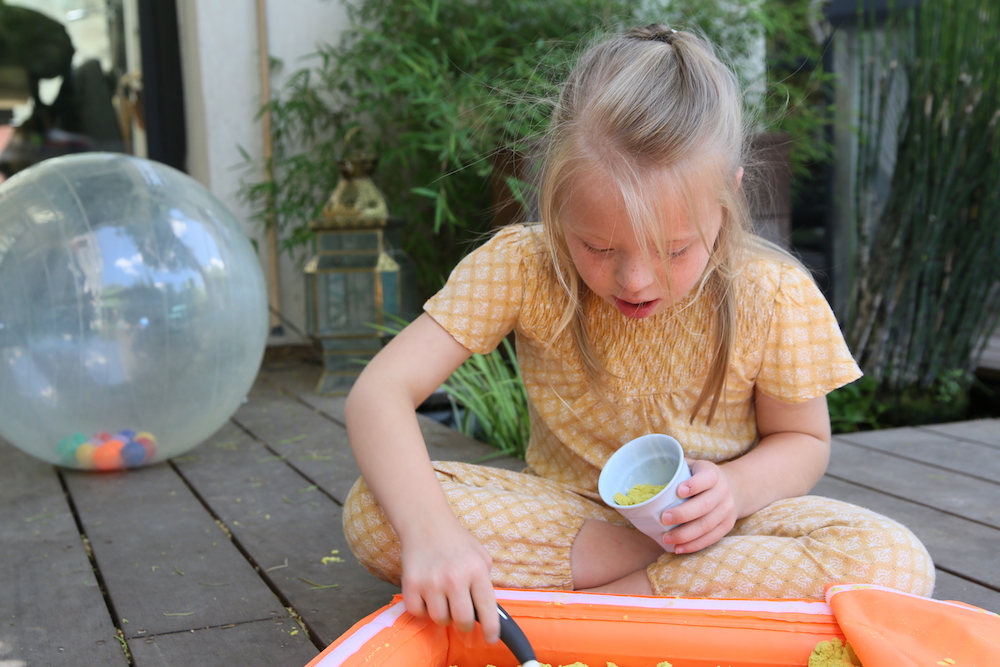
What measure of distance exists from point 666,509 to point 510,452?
0.99 m

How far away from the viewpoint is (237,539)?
146 centimetres


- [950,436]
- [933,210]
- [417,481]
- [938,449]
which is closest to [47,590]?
[417,481]

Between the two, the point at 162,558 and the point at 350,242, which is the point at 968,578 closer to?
the point at 162,558

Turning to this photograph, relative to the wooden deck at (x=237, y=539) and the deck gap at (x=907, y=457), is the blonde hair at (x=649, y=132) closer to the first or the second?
the wooden deck at (x=237, y=539)

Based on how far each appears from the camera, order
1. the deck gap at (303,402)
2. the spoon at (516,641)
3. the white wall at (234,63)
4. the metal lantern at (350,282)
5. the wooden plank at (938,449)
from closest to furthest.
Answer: the spoon at (516,641) → the wooden plank at (938,449) → the deck gap at (303,402) → the metal lantern at (350,282) → the white wall at (234,63)

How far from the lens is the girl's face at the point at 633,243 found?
0.98 m

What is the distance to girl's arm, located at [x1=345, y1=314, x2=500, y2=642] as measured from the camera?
2.85 feet

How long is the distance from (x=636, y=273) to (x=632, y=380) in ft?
0.96

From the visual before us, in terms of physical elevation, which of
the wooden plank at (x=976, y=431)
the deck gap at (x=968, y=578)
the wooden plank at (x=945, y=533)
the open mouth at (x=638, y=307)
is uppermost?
the open mouth at (x=638, y=307)

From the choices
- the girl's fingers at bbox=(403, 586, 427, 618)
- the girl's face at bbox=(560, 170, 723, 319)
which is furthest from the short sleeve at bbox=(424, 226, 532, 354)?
the girl's fingers at bbox=(403, 586, 427, 618)

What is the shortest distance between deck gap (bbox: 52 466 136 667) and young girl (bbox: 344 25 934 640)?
11.5 inches

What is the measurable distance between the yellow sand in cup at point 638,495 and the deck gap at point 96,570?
0.59m

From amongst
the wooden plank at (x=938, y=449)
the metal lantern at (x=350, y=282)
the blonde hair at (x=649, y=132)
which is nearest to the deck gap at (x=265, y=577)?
the blonde hair at (x=649, y=132)

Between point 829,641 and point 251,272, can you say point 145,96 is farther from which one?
point 829,641
